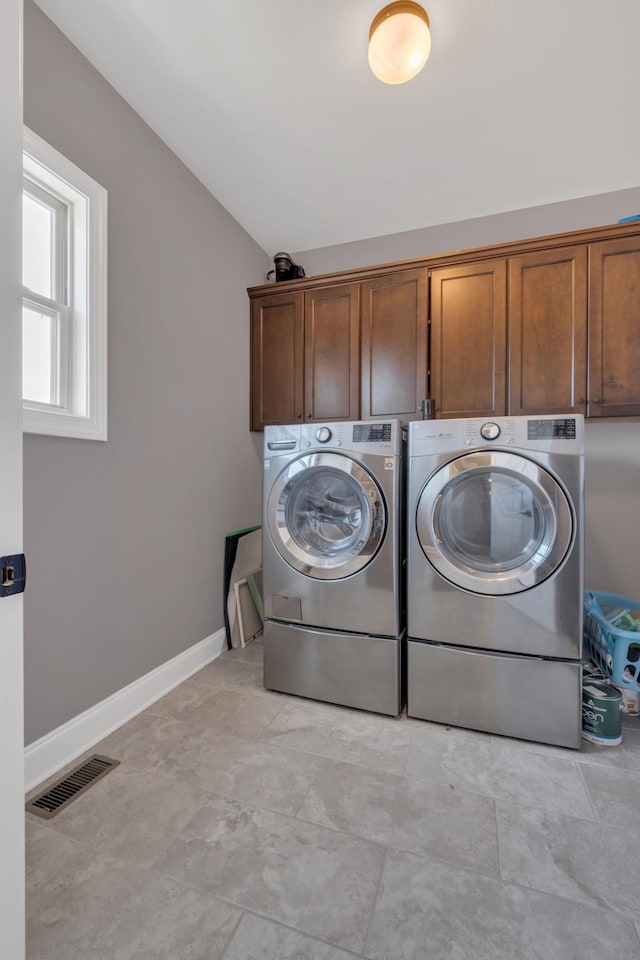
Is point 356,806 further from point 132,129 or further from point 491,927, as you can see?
point 132,129

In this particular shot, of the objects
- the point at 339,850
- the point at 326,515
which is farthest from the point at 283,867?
the point at 326,515

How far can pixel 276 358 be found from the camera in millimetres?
2727

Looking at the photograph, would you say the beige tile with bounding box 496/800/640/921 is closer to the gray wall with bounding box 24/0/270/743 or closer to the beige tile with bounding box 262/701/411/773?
the beige tile with bounding box 262/701/411/773

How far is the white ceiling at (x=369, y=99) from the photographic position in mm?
1466

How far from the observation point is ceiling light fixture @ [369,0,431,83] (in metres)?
1.39

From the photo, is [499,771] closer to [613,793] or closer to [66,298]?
[613,793]

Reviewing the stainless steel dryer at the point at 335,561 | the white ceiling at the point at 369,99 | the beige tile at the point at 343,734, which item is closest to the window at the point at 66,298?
the white ceiling at the point at 369,99

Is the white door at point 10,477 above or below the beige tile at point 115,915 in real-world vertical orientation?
above

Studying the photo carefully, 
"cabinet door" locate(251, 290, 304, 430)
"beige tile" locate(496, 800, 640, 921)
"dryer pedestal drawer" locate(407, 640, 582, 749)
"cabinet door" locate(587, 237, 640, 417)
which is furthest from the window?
"cabinet door" locate(587, 237, 640, 417)

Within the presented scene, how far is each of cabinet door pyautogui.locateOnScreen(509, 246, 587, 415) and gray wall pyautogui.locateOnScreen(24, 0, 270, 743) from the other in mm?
1661

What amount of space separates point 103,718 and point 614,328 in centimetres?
297

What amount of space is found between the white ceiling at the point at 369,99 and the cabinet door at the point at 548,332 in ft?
1.74

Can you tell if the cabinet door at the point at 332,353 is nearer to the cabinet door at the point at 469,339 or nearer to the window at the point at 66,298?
the cabinet door at the point at 469,339

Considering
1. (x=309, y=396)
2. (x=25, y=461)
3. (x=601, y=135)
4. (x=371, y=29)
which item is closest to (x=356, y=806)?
(x=25, y=461)
